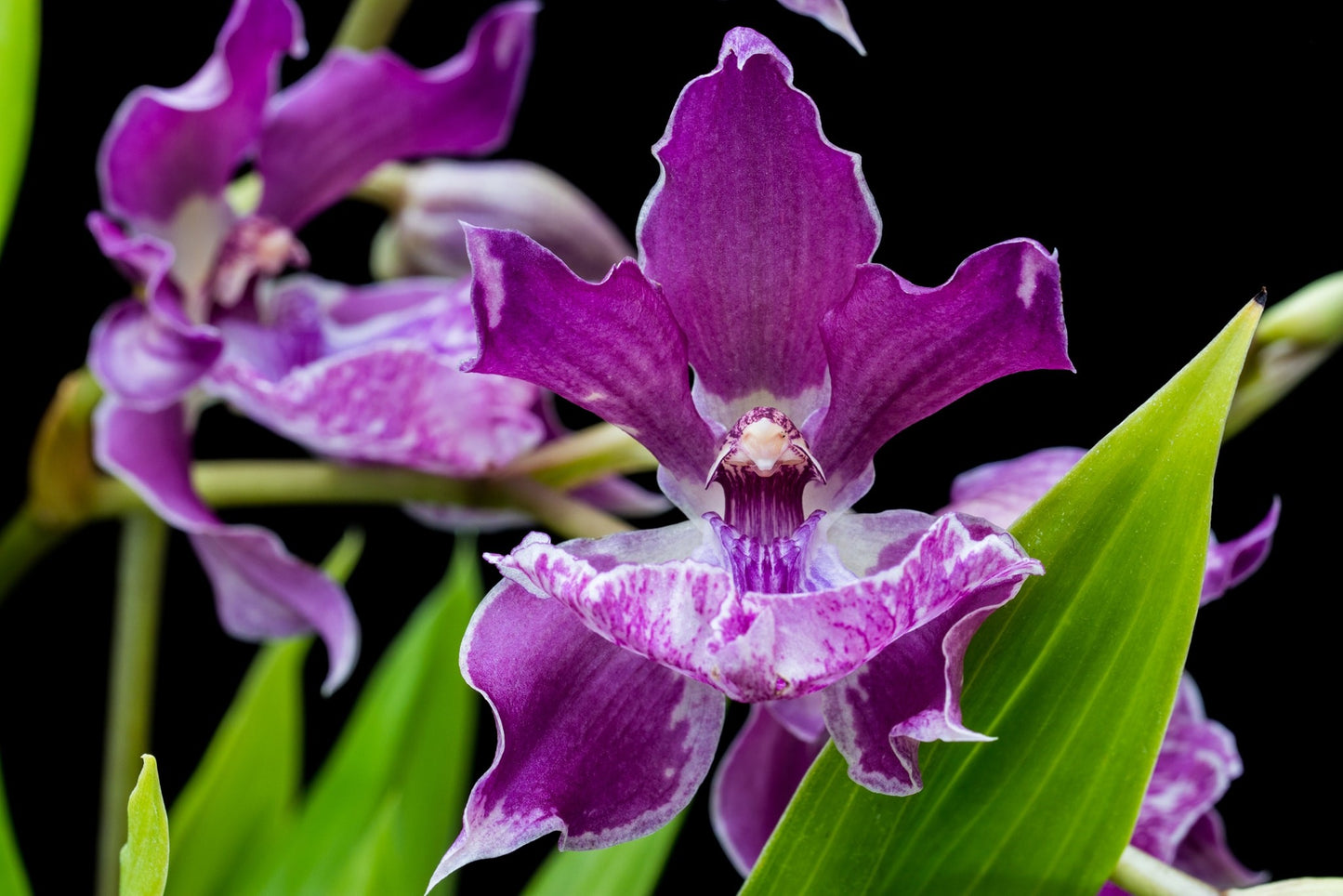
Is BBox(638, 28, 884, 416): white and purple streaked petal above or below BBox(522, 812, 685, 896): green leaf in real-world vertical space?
above

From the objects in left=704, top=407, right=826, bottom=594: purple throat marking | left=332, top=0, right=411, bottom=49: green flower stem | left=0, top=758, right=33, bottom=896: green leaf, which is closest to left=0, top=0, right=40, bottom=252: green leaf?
left=332, top=0, right=411, bottom=49: green flower stem

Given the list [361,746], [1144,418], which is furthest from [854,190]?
[361,746]

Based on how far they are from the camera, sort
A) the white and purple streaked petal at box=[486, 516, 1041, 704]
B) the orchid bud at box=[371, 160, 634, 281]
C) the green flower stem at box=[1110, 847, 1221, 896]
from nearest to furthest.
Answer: the white and purple streaked petal at box=[486, 516, 1041, 704] → the green flower stem at box=[1110, 847, 1221, 896] → the orchid bud at box=[371, 160, 634, 281]

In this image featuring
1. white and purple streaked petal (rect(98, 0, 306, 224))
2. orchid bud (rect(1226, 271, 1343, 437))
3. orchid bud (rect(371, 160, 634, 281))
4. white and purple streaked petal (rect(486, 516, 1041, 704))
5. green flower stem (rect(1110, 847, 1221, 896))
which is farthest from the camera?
orchid bud (rect(371, 160, 634, 281))

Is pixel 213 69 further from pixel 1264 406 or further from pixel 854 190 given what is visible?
pixel 1264 406

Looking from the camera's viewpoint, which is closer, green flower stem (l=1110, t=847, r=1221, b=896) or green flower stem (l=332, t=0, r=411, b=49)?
green flower stem (l=1110, t=847, r=1221, b=896)

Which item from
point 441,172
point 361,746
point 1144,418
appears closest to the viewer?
point 1144,418

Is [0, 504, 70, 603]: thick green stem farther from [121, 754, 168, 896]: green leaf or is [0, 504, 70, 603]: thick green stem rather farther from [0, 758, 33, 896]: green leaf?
[121, 754, 168, 896]: green leaf

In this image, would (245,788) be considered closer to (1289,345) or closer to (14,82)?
(14,82)

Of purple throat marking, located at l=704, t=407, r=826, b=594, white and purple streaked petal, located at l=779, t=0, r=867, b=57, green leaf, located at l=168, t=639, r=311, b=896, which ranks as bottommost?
green leaf, located at l=168, t=639, r=311, b=896
